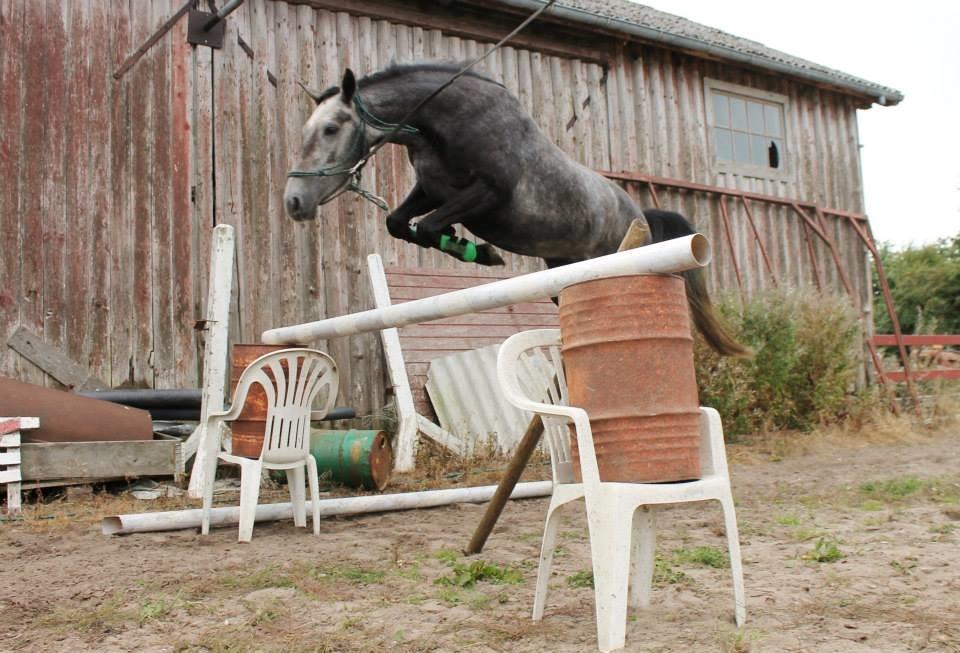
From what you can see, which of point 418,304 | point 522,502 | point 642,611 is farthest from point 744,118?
point 642,611

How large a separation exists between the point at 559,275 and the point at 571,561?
1424 mm

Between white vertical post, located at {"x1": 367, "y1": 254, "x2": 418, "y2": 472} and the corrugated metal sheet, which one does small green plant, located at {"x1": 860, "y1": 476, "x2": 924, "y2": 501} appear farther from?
white vertical post, located at {"x1": 367, "y1": 254, "x2": 418, "y2": 472}

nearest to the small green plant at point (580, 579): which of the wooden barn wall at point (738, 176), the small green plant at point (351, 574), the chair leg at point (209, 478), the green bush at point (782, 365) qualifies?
the small green plant at point (351, 574)

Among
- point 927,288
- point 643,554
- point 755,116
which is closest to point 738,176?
point 755,116

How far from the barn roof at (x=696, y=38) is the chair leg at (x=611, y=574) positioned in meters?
6.96

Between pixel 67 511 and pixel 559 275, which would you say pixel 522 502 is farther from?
pixel 559 275

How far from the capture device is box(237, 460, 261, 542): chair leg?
4023 mm

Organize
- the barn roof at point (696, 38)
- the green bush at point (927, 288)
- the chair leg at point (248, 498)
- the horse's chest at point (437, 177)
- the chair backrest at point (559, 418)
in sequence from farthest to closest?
1. the green bush at point (927, 288)
2. the barn roof at point (696, 38)
3. the chair leg at point (248, 498)
4. the horse's chest at point (437, 177)
5. the chair backrest at point (559, 418)

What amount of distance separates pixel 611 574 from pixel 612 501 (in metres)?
0.18

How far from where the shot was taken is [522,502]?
17.3ft

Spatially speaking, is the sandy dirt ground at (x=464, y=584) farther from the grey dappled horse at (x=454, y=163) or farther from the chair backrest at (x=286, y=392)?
the grey dappled horse at (x=454, y=163)

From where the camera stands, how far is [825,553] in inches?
128

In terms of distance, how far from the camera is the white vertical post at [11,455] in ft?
16.2

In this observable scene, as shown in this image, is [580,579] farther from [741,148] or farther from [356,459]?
[741,148]
